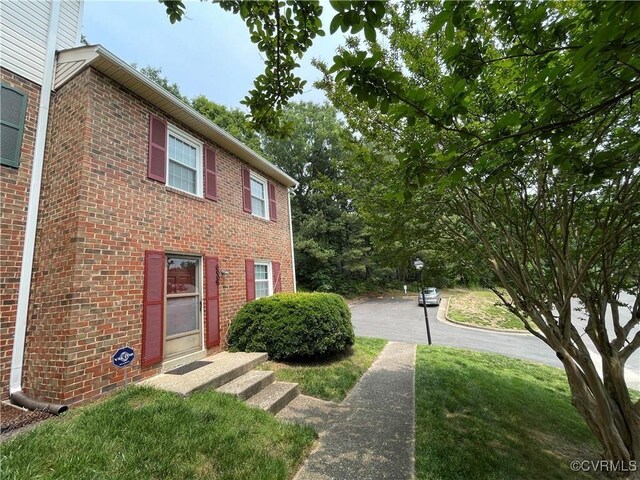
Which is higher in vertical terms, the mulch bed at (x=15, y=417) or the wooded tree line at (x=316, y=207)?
the wooded tree line at (x=316, y=207)

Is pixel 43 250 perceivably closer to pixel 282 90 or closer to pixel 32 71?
pixel 32 71

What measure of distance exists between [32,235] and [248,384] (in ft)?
12.6

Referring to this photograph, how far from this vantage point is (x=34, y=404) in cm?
373

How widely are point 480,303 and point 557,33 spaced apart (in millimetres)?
21099

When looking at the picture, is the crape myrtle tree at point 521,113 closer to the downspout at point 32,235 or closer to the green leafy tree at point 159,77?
the downspout at point 32,235

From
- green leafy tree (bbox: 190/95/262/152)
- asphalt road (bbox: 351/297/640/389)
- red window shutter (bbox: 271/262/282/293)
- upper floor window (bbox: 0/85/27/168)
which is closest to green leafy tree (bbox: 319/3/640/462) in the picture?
upper floor window (bbox: 0/85/27/168)

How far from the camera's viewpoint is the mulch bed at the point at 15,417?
10.8ft

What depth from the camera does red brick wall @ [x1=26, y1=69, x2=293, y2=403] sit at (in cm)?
397

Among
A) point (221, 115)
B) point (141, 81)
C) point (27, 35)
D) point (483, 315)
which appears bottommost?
point (483, 315)

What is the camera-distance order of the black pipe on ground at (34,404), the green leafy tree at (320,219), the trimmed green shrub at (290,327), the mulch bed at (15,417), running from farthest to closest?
the green leafy tree at (320,219) < the trimmed green shrub at (290,327) < the black pipe on ground at (34,404) < the mulch bed at (15,417)

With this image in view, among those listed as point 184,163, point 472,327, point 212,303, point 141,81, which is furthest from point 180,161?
point 472,327

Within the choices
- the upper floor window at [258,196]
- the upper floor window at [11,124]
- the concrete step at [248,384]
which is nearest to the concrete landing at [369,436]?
the concrete step at [248,384]

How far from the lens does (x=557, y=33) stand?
5.98ft

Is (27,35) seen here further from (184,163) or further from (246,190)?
(246,190)
